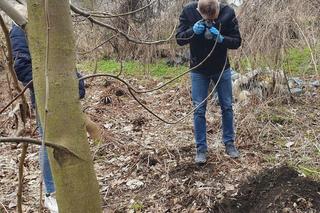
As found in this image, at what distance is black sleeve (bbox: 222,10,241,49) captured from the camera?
3.91 metres

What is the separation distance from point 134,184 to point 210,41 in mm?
1529

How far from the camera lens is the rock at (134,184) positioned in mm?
4094

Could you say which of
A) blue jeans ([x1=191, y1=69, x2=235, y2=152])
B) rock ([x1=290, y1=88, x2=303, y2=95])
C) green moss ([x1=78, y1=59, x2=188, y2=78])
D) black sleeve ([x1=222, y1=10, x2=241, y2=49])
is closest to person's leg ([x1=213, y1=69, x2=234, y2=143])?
blue jeans ([x1=191, y1=69, x2=235, y2=152])

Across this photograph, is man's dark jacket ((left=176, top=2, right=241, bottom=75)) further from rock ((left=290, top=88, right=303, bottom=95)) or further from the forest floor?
rock ((left=290, top=88, right=303, bottom=95))

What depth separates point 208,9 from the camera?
3898 mm

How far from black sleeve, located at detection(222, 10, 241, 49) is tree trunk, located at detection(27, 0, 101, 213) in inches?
117

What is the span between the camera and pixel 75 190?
1103 millimetres

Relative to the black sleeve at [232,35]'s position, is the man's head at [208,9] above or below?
above

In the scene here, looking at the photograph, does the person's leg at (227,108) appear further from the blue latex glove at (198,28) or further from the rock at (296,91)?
the rock at (296,91)

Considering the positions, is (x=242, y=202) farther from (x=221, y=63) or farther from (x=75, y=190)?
(x=75, y=190)

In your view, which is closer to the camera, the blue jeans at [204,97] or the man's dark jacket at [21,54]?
the man's dark jacket at [21,54]

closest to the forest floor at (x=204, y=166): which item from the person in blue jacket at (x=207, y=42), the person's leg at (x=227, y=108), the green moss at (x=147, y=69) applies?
the person's leg at (x=227, y=108)

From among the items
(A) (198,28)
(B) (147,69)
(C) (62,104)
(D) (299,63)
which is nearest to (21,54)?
(A) (198,28)

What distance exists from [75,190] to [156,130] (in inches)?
184
